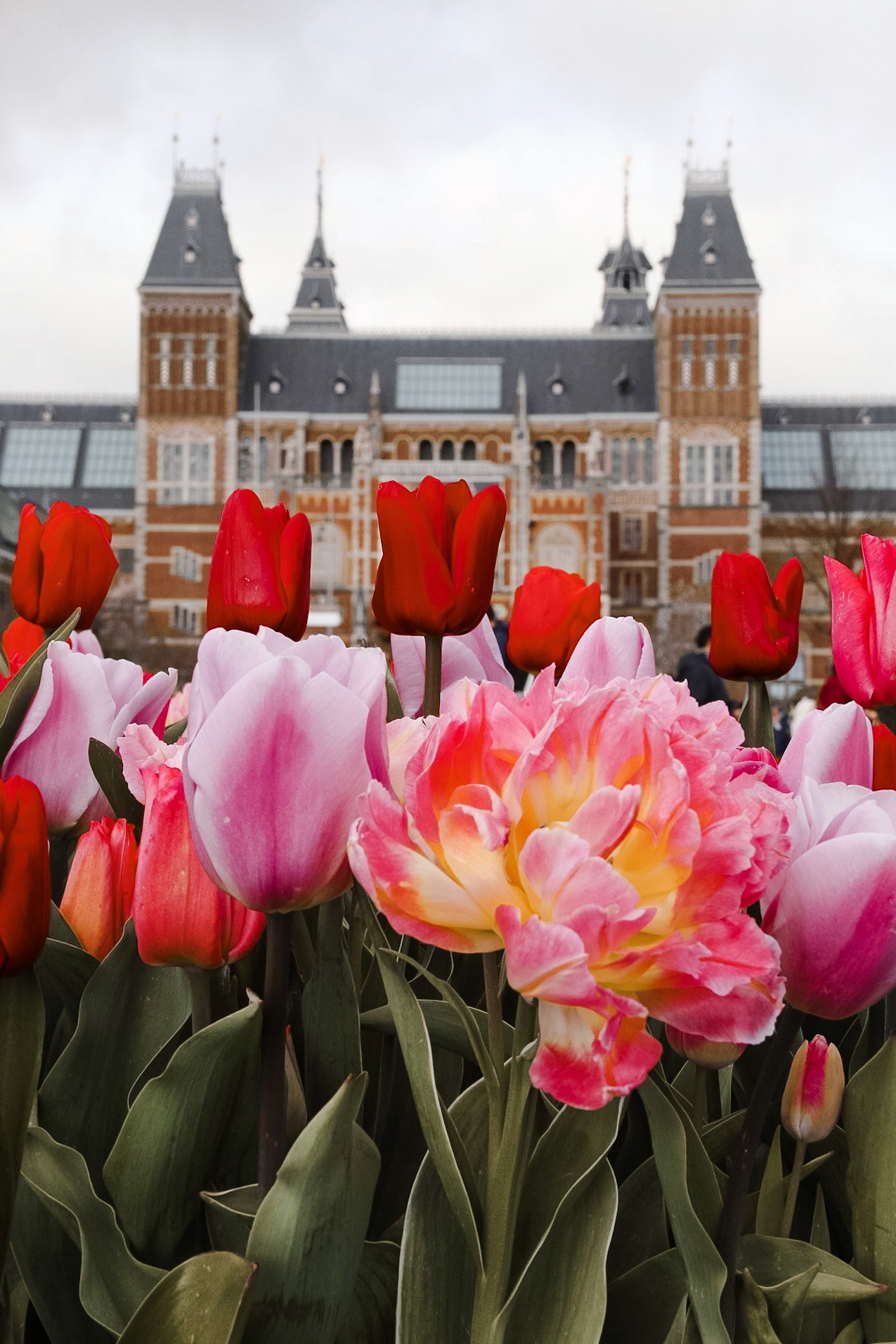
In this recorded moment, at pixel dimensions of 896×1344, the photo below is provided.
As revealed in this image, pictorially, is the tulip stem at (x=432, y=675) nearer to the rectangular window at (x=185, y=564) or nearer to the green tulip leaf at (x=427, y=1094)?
the green tulip leaf at (x=427, y=1094)

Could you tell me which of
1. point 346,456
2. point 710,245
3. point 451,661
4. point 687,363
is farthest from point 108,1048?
point 710,245

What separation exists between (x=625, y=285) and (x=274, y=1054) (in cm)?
3897

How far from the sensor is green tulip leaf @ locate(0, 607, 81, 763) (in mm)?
725

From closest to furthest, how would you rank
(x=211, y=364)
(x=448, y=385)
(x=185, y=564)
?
(x=185, y=564), (x=211, y=364), (x=448, y=385)

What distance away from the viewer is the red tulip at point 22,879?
469 mm

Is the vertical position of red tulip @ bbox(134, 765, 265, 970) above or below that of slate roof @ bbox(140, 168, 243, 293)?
below

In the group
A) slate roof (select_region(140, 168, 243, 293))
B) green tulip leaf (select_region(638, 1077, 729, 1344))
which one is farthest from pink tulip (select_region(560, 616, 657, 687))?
slate roof (select_region(140, 168, 243, 293))

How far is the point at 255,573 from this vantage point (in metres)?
0.74

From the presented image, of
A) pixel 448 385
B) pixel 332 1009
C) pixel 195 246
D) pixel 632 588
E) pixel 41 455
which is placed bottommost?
pixel 332 1009

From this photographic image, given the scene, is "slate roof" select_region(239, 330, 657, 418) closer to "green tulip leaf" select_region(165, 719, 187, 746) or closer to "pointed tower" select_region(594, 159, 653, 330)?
"pointed tower" select_region(594, 159, 653, 330)

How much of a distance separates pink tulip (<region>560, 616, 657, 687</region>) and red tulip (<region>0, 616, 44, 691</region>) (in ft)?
1.82

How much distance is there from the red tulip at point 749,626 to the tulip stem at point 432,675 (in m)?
0.26

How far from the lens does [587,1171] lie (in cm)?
45

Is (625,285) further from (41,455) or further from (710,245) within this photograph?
(41,455)
